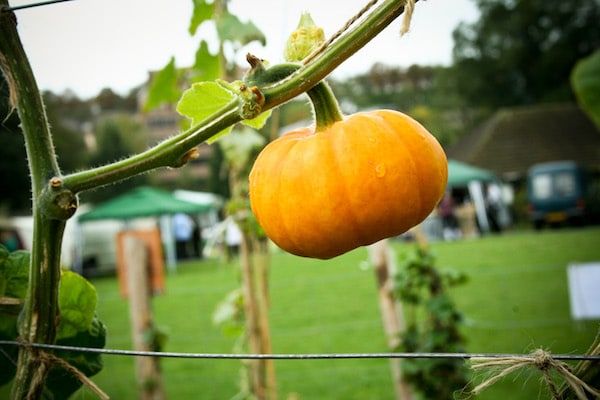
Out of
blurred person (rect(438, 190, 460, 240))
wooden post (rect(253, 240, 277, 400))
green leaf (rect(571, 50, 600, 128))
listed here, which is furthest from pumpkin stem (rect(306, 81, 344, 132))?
blurred person (rect(438, 190, 460, 240))

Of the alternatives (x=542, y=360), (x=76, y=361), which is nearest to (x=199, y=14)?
(x=76, y=361)

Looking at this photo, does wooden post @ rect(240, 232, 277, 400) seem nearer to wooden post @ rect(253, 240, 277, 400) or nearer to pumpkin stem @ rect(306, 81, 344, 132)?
wooden post @ rect(253, 240, 277, 400)

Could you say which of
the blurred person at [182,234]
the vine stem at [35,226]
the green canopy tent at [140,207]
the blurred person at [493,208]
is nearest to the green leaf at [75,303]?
the vine stem at [35,226]

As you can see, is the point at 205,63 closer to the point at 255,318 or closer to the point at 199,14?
the point at 199,14

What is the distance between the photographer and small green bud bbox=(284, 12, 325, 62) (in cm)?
72

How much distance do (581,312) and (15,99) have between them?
207 inches

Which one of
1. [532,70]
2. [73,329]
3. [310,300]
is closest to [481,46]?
[532,70]

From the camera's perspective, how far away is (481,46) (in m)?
35.7

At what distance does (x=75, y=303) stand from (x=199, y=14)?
755 mm

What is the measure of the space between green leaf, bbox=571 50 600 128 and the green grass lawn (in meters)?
1.32

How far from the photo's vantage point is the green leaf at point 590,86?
3504mm

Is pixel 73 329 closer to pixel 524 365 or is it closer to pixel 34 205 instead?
pixel 34 205

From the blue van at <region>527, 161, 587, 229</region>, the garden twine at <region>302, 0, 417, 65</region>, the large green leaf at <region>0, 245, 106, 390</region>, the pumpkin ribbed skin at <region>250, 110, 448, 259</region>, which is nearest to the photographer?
the garden twine at <region>302, 0, 417, 65</region>

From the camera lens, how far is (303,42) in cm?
72
